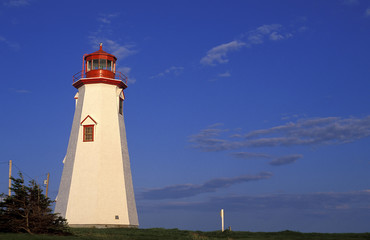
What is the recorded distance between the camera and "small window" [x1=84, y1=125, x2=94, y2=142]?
45122 mm

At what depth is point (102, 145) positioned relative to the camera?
147ft

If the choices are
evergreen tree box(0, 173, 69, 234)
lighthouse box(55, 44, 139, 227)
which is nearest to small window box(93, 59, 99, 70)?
lighthouse box(55, 44, 139, 227)

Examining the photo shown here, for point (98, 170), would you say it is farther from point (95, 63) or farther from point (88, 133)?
point (95, 63)

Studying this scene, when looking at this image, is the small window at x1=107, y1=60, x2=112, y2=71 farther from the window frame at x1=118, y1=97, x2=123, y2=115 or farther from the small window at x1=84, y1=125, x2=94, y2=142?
the small window at x1=84, y1=125, x2=94, y2=142

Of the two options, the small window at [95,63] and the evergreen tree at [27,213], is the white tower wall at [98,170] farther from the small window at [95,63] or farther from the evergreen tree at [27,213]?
the evergreen tree at [27,213]

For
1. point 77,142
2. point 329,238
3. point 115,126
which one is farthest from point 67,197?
point 329,238

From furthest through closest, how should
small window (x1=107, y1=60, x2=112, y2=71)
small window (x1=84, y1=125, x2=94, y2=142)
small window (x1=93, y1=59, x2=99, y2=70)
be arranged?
small window (x1=107, y1=60, x2=112, y2=71) → small window (x1=93, y1=59, x2=99, y2=70) → small window (x1=84, y1=125, x2=94, y2=142)

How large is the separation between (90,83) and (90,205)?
1238cm

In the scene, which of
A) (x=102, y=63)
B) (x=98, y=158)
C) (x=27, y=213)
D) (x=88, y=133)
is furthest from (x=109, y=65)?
(x=27, y=213)

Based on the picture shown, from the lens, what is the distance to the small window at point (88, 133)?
45122 mm

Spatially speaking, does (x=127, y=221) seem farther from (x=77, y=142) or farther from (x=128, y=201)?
(x=77, y=142)

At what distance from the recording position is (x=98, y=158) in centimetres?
4425

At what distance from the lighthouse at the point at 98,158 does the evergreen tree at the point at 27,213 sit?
37.3 feet

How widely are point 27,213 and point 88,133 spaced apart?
1622 cm
